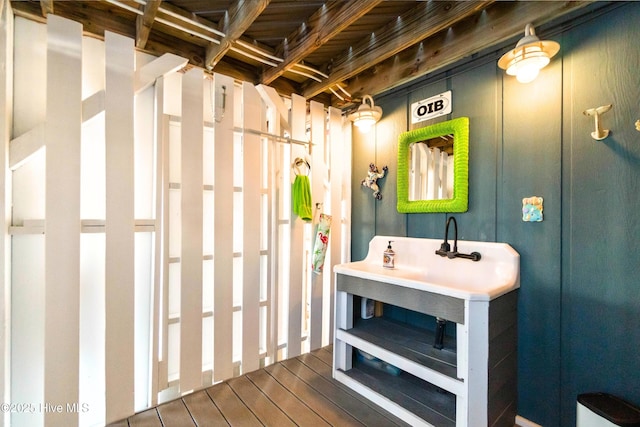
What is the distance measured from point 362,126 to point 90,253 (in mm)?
2103

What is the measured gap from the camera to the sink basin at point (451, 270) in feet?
4.99

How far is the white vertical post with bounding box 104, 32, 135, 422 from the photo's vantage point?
1.63 meters

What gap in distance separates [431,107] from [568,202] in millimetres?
1068

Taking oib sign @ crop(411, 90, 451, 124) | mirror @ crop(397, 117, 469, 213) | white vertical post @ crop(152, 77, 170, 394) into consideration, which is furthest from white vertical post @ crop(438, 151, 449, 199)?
white vertical post @ crop(152, 77, 170, 394)

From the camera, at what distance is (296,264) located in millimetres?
2402

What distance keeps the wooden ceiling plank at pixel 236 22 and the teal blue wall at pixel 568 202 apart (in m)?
1.38

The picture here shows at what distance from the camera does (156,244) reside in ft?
5.86

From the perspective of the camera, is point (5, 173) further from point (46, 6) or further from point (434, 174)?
point (434, 174)

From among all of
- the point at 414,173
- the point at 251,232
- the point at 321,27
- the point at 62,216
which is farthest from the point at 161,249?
the point at 414,173

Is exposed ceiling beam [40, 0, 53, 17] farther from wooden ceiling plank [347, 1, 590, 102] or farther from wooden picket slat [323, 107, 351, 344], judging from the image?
wooden ceiling plank [347, 1, 590, 102]

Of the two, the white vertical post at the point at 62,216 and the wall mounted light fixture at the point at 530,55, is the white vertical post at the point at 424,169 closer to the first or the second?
the wall mounted light fixture at the point at 530,55

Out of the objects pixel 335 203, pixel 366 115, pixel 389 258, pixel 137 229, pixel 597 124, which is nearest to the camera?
pixel 597 124

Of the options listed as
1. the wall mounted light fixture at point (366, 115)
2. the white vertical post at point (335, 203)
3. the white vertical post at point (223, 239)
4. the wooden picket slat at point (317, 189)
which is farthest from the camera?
the white vertical post at point (335, 203)

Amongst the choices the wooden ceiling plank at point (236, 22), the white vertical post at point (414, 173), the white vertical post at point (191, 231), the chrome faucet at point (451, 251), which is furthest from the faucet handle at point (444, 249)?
the wooden ceiling plank at point (236, 22)
